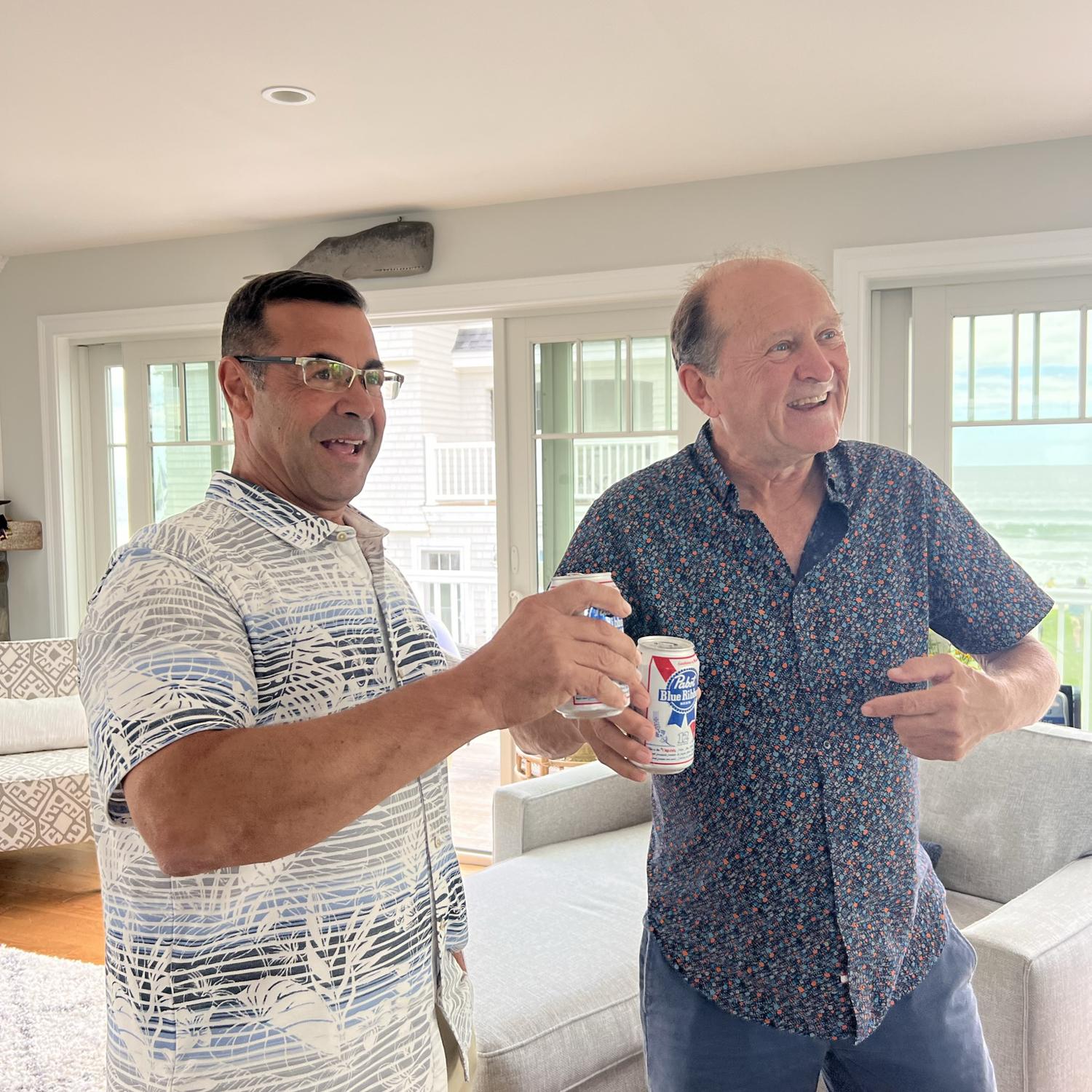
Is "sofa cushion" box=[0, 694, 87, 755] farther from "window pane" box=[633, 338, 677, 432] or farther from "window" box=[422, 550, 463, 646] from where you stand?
"window" box=[422, 550, 463, 646]

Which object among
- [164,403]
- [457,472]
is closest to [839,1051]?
[164,403]

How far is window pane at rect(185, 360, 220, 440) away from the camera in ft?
14.5

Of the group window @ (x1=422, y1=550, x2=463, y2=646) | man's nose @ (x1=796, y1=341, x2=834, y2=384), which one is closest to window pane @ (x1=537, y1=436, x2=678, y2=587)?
man's nose @ (x1=796, y1=341, x2=834, y2=384)

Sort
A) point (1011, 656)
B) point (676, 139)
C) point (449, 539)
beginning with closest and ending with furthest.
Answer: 1. point (1011, 656)
2. point (676, 139)
3. point (449, 539)

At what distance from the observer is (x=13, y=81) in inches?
97.7

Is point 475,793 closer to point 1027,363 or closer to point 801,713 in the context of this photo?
point 1027,363

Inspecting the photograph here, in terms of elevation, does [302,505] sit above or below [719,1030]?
above

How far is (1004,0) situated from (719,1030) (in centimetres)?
207

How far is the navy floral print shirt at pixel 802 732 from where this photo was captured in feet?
3.70

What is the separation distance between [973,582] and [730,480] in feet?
1.04

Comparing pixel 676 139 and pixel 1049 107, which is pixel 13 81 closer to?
pixel 676 139

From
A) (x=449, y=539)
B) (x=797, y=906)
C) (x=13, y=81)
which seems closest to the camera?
(x=797, y=906)

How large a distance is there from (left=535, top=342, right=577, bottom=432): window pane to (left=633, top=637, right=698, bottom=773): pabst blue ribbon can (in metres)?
2.87

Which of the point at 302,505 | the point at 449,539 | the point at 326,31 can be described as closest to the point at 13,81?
the point at 326,31
